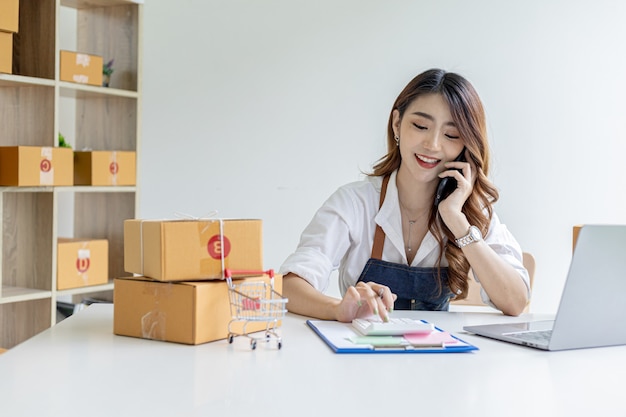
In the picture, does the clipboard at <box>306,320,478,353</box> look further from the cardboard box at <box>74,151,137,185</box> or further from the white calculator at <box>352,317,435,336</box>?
the cardboard box at <box>74,151,137,185</box>

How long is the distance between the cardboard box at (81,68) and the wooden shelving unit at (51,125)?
0.13ft

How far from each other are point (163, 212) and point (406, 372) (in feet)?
10.2

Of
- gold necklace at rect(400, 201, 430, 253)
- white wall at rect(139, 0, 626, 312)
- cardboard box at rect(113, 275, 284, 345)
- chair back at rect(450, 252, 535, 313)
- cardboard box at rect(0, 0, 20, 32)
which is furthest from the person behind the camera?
white wall at rect(139, 0, 626, 312)

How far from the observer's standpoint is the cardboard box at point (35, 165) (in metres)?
3.16

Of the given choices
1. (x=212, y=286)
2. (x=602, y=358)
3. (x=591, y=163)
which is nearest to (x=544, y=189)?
(x=591, y=163)

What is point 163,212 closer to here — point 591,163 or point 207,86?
point 207,86

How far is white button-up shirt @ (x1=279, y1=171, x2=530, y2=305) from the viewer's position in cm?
215

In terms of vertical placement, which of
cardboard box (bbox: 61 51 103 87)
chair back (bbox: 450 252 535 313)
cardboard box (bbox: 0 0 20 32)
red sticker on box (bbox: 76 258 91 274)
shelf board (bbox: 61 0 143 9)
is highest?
shelf board (bbox: 61 0 143 9)

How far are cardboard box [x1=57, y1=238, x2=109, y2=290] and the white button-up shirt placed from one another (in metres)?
1.62

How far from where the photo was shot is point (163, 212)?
Answer: 4207 millimetres

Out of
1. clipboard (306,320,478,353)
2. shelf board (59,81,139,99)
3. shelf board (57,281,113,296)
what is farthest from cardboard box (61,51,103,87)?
clipboard (306,320,478,353)

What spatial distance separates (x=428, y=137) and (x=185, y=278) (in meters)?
1.01

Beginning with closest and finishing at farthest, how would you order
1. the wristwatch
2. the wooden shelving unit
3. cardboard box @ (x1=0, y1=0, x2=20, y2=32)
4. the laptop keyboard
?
the laptop keyboard < the wristwatch < cardboard box @ (x1=0, y1=0, x2=20, y2=32) < the wooden shelving unit

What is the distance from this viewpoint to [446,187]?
2271 millimetres
